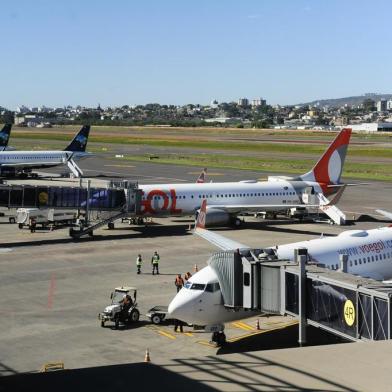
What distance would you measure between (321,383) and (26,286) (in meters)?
26.9

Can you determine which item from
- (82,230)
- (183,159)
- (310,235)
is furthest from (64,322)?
(183,159)

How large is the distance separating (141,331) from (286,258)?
7014mm

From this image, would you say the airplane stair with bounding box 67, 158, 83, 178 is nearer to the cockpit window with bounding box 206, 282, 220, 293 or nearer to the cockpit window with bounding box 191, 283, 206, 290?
the cockpit window with bounding box 191, 283, 206, 290

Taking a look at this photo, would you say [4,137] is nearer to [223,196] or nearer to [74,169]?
[74,169]

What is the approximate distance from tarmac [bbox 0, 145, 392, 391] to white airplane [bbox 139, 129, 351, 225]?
5.34 ft

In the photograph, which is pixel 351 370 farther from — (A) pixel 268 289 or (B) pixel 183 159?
(B) pixel 183 159

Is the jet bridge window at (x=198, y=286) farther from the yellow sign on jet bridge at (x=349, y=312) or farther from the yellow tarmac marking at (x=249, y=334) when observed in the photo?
the yellow sign on jet bridge at (x=349, y=312)

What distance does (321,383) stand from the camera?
1545 cm

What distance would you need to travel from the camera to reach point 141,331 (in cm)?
3142

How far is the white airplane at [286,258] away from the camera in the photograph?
1086 inches

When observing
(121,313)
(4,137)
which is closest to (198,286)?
(121,313)

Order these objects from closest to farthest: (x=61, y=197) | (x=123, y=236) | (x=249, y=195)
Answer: (x=123, y=236) < (x=61, y=197) < (x=249, y=195)

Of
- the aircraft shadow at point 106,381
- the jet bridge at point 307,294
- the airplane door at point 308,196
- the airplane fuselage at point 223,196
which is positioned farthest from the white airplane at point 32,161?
the aircraft shadow at point 106,381

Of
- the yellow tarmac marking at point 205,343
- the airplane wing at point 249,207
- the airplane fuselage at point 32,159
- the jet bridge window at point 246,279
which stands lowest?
the yellow tarmac marking at point 205,343
